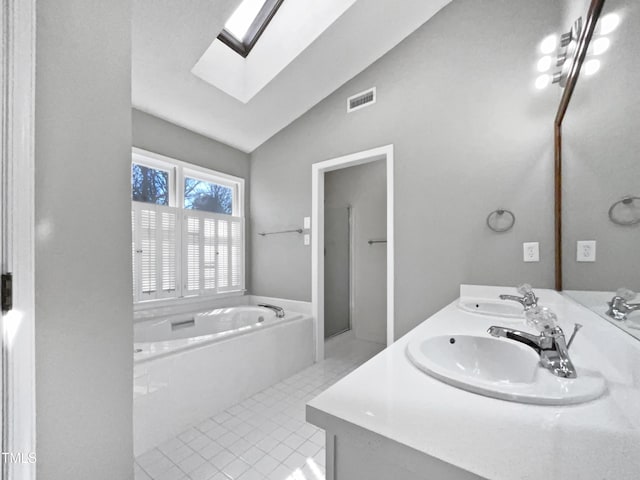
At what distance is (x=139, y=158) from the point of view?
248cm

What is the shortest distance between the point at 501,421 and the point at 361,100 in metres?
2.63

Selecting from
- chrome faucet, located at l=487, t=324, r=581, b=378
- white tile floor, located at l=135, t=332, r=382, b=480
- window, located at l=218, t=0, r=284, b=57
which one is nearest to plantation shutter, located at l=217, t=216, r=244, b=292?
white tile floor, located at l=135, t=332, r=382, b=480

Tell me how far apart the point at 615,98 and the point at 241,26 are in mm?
2430

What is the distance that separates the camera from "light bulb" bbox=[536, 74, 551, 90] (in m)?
1.77

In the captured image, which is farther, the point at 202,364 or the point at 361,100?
the point at 361,100

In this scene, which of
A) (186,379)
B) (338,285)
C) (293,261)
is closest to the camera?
(186,379)

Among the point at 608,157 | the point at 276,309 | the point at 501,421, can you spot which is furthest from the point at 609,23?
the point at 276,309

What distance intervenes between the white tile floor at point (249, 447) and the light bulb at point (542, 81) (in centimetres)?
264

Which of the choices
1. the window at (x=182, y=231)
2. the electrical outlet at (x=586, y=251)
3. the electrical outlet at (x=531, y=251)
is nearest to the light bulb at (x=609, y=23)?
the electrical outlet at (x=586, y=251)

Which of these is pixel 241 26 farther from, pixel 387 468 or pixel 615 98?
pixel 387 468

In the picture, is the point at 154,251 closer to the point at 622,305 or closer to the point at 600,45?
the point at 622,305

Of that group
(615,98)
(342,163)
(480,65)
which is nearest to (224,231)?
(342,163)

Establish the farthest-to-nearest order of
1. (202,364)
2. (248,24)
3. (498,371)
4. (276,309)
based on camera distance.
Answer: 1. (276,309)
2. (248,24)
3. (202,364)
4. (498,371)

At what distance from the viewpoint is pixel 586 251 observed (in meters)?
1.16
